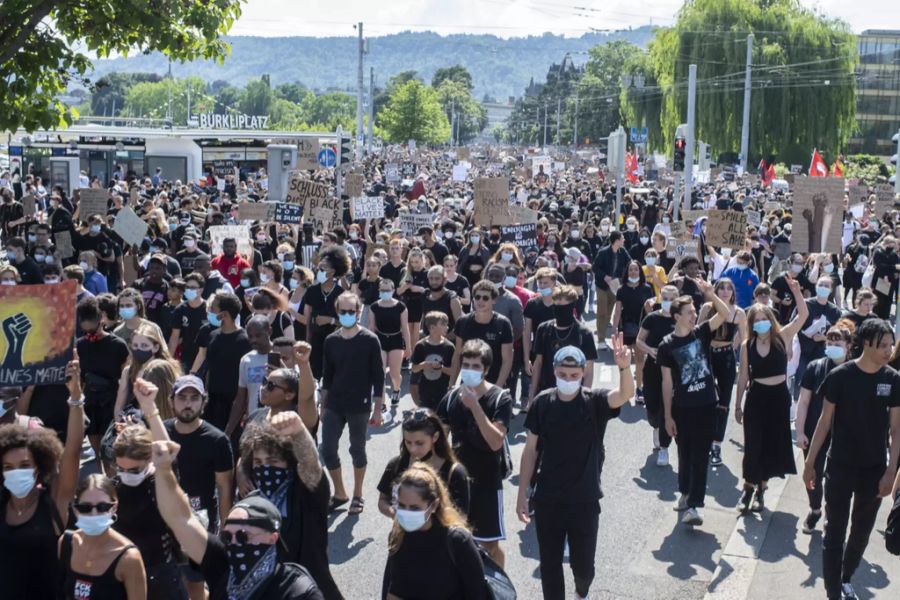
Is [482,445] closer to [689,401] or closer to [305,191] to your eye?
[689,401]

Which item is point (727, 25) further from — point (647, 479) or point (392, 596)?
point (392, 596)

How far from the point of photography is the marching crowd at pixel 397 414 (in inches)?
197

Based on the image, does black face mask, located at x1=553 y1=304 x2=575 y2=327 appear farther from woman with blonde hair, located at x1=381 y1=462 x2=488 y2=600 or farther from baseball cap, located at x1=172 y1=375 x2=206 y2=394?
woman with blonde hair, located at x1=381 y1=462 x2=488 y2=600

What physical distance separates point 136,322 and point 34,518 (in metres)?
4.47

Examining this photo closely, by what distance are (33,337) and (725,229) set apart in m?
11.6

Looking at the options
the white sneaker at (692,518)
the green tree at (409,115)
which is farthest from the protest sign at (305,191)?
the green tree at (409,115)

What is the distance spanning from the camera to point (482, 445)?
6.88 meters

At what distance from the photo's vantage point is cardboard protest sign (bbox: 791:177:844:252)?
49.9 feet

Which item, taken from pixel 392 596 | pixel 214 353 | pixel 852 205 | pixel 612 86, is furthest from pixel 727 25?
pixel 612 86

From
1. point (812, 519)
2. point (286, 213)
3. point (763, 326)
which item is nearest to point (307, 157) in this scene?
point (286, 213)

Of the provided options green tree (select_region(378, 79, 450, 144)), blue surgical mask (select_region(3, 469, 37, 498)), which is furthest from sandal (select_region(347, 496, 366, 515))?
green tree (select_region(378, 79, 450, 144))

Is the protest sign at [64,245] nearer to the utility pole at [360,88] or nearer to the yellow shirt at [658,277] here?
the yellow shirt at [658,277]

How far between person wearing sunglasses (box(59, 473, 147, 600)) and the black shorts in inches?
93.3

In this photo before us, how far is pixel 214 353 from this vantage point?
8641 mm
